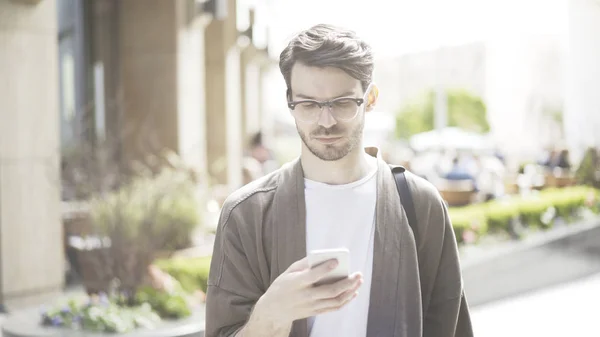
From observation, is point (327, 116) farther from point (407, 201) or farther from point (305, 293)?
point (305, 293)

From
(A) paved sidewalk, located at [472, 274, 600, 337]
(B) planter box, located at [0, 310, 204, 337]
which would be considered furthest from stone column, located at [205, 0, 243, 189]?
(B) planter box, located at [0, 310, 204, 337]

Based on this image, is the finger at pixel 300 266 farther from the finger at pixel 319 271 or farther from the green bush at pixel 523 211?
the green bush at pixel 523 211

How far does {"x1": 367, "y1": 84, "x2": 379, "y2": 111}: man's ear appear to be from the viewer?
7.23 ft

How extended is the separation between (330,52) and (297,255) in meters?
0.56

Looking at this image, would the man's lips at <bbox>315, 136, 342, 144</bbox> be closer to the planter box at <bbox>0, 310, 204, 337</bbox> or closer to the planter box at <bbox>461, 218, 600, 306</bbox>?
the planter box at <bbox>0, 310, 204, 337</bbox>

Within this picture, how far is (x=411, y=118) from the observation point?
3541 inches

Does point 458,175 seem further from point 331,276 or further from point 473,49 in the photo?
point 473,49

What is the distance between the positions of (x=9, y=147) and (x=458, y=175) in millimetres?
8832

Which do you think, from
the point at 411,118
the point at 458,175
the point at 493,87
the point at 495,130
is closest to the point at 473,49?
the point at 493,87

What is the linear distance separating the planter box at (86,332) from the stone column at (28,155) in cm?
307

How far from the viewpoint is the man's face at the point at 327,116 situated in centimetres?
208

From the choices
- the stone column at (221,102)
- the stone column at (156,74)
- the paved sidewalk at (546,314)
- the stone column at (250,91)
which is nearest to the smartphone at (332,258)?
the paved sidewalk at (546,314)

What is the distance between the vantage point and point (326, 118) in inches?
81.4

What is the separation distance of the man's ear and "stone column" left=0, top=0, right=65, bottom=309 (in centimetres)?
675
